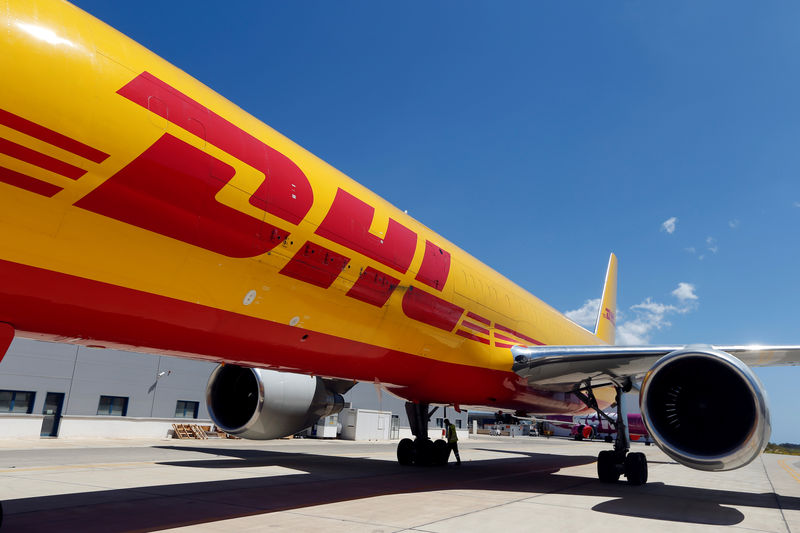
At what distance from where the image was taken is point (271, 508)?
626 centimetres

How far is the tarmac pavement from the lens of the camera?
545cm

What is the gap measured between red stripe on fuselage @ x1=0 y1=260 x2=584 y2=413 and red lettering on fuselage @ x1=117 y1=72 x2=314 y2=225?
1146mm

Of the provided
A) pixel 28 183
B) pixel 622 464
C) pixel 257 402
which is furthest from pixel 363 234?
pixel 622 464

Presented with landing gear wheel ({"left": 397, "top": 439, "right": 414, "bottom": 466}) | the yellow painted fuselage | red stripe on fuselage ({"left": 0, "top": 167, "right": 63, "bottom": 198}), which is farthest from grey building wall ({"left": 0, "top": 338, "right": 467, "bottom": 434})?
red stripe on fuselage ({"left": 0, "top": 167, "right": 63, "bottom": 198})

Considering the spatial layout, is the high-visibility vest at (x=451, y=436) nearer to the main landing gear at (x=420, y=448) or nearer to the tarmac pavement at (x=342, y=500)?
the main landing gear at (x=420, y=448)

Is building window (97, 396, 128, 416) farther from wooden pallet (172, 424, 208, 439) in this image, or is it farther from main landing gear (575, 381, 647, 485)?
main landing gear (575, 381, 647, 485)

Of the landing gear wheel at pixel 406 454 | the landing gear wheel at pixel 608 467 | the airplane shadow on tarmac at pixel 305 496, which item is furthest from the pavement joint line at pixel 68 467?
the landing gear wheel at pixel 608 467

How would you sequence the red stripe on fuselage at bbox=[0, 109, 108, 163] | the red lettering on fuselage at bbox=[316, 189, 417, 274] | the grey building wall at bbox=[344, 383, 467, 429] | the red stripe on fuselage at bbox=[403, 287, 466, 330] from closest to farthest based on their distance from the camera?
the red stripe on fuselage at bbox=[0, 109, 108, 163] < the red lettering on fuselage at bbox=[316, 189, 417, 274] < the red stripe on fuselage at bbox=[403, 287, 466, 330] < the grey building wall at bbox=[344, 383, 467, 429]

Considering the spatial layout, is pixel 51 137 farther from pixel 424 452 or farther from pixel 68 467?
pixel 424 452

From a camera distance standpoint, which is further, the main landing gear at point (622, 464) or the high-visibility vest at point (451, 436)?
the high-visibility vest at point (451, 436)

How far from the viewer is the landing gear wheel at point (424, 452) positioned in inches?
486

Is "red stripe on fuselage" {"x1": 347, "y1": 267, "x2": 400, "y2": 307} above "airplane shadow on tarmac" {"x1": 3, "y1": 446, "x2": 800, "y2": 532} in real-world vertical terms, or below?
above

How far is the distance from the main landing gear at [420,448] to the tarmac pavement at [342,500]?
0.70 m

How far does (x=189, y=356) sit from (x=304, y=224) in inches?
67.6
